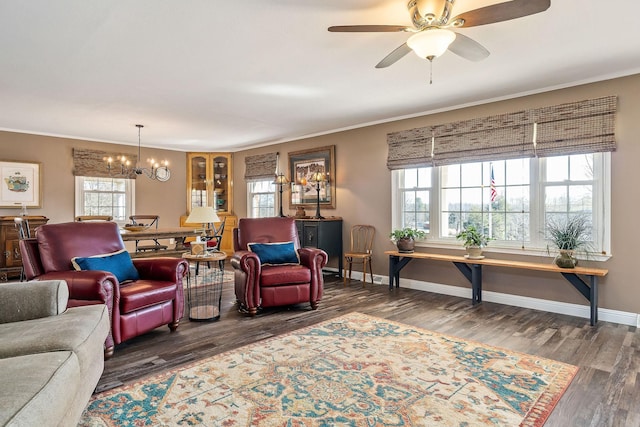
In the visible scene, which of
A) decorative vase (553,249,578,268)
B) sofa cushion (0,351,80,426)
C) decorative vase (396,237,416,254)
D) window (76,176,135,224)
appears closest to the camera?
sofa cushion (0,351,80,426)

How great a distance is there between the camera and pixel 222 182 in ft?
27.9

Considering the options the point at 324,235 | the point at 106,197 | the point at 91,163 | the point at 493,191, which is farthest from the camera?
the point at 106,197

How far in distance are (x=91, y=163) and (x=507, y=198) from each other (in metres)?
6.87

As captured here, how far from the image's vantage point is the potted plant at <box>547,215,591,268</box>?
3801 millimetres

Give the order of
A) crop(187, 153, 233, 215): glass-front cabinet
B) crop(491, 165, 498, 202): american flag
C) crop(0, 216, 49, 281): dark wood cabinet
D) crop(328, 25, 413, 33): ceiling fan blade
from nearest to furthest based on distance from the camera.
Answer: crop(328, 25, 413, 33): ceiling fan blade → crop(491, 165, 498, 202): american flag → crop(0, 216, 49, 281): dark wood cabinet → crop(187, 153, 233, 215): glass-front cabinet

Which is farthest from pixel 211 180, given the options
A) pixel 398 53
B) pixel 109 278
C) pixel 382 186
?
pixel 398 53

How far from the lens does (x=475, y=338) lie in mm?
3305

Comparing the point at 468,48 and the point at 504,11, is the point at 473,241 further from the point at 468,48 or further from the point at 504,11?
the point at 504,11

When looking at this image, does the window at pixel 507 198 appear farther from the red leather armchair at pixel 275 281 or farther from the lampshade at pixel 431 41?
the lampshade at pixel 431 41

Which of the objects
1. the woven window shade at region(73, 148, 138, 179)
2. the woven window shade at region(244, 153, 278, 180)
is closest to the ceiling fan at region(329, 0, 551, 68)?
the woven window shade at region(244, 153, 278, 180)

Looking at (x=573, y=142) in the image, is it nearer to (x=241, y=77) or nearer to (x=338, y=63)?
(x=338, y=63)

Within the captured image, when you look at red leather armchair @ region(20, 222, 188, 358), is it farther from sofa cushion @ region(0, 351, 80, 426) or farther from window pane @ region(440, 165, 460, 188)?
window pane @ region(440, 165, 460, 188)

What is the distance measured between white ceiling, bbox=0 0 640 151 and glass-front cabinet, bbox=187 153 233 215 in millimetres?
2800

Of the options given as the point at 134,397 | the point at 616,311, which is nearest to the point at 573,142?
the point at 616,311
